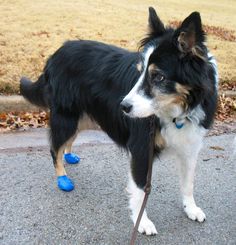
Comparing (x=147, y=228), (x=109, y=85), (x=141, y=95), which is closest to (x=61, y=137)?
(x=109, y=85)

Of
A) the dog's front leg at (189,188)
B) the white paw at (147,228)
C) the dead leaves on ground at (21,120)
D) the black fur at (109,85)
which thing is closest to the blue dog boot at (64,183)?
the black fur at (109,85)

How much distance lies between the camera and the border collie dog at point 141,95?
277 centimetres

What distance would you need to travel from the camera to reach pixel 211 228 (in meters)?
3.46

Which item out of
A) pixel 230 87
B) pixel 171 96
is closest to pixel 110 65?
pixel 171 96

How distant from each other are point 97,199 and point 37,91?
132 cm

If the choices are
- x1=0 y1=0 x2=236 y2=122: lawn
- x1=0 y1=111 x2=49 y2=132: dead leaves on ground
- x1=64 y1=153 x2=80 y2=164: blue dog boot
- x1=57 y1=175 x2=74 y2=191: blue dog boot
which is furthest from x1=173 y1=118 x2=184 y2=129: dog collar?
x1=0 y1=111 x2=49 y2=132: dead leaves on ground

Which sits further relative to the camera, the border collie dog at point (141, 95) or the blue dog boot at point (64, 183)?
the blue dog boot at point (64, 183)

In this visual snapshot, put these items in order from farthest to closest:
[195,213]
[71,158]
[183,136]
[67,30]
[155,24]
Result: [67,30], [71,158], [195,213], [183,136], [155,24]

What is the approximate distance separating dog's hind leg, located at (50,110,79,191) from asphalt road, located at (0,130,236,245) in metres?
0.10

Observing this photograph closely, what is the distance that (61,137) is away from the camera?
3.93 metres

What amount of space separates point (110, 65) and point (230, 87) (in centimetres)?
372

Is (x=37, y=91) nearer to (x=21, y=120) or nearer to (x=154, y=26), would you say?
(x=21, y=120)

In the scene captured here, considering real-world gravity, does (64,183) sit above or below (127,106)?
below

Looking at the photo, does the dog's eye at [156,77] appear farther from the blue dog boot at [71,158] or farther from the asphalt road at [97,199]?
the blue dog boot at [71,158]
